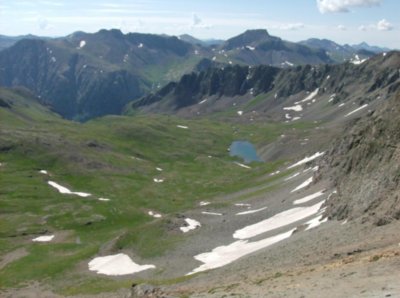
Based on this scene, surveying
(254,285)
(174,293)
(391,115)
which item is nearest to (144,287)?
(174,293)

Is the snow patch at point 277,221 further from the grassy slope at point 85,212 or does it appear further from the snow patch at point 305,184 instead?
the snow patch at point 305,184

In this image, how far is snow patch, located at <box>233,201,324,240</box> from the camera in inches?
3256

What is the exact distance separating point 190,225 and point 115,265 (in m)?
21.2

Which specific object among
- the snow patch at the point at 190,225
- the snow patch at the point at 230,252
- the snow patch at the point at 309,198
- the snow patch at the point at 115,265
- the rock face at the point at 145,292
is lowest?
the snow patch at the point at 115,265

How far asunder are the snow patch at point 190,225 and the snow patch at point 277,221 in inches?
485

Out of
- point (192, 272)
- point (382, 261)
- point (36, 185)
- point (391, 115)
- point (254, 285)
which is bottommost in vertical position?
point (36, 185)

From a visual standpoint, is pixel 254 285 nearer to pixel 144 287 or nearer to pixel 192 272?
pixel 144 287

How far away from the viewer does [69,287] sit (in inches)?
3002

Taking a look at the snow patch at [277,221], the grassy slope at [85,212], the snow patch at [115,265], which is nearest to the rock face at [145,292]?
the grassy slope at [85,212]

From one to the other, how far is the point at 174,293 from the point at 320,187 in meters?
58.0

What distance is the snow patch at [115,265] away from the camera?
78.7 m

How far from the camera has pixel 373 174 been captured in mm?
68188

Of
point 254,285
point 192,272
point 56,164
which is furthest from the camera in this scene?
point 56,164

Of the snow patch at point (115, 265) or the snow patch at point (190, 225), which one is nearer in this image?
the snow patch at point (115, 265)
